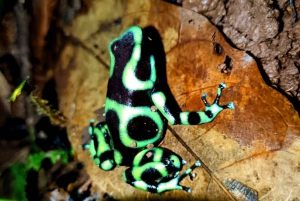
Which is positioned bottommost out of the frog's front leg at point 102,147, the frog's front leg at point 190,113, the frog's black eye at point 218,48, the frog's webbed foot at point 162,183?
the frog's webbed foot at point 162,183

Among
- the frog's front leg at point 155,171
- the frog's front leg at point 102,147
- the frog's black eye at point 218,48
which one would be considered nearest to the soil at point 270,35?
the frog's black eye at point 218,48

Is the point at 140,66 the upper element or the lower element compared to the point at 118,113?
upper

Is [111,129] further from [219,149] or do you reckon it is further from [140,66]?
[219,149]

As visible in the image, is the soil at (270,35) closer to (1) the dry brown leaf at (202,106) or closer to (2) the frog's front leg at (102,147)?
(1) the dry brown leaf at (202,106)

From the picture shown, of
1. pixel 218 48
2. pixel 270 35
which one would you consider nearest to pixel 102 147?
pixel 218 48

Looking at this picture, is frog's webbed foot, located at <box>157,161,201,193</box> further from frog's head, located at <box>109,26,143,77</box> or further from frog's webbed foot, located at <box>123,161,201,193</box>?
frog's head, located at <box>109,26,143,77</box>

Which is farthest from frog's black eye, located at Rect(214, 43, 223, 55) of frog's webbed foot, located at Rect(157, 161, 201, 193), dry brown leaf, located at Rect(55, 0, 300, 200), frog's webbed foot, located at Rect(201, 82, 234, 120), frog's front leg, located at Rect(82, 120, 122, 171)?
frog's front leg, located at Rect(82, 120, 122, 171)

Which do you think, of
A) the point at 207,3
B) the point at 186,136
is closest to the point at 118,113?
the point at 186,136
